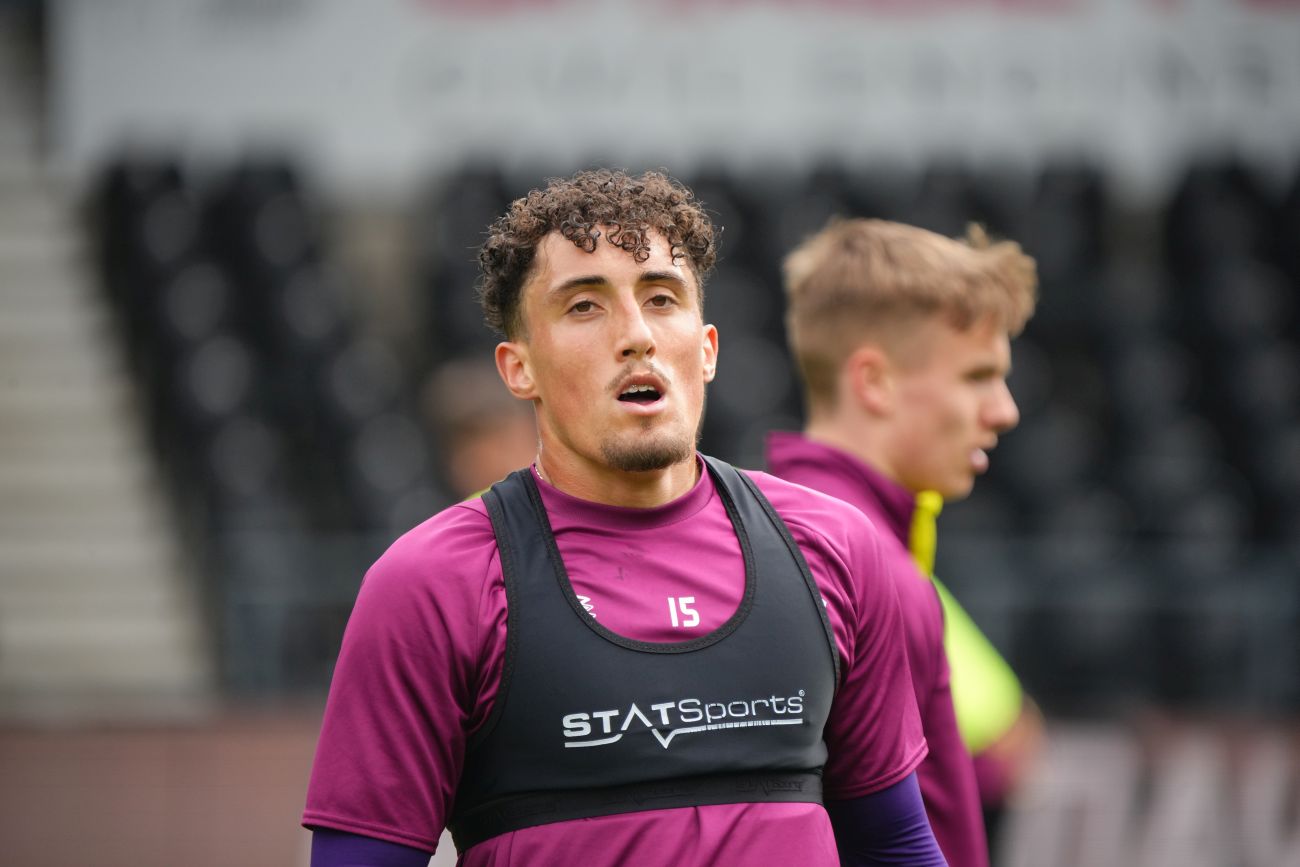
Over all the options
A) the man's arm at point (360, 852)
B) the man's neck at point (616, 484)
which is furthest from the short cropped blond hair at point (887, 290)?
the man's arm at point (360, 852)

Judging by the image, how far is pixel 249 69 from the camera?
10805 mm

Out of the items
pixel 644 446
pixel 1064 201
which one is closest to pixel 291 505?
pixel 1064 201

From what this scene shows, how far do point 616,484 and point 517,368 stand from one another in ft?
0.71

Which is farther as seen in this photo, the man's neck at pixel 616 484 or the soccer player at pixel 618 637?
the man's neck at pixel 616 484

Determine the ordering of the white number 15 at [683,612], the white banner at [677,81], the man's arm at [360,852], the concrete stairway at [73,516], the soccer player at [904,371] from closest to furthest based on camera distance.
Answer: the man's arm at [360,852]
the white number 15 at [683,612]
the soccer player at [904,371]
the concrete stairway at [73,516]
the white banner at [677,81]

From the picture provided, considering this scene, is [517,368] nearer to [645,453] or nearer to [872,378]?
[645,453]

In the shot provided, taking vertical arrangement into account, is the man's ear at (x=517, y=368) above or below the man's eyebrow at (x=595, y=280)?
below

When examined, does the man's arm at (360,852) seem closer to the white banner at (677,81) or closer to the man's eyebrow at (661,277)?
the man's eyebrow at (661,277)

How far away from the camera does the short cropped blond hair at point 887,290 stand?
279cm

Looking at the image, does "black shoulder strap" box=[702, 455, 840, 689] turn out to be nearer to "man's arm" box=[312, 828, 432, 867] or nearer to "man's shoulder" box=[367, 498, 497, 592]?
"man's shoulder" box=[367, 498, 497, 592]

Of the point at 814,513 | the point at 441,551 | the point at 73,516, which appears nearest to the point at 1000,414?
the point at 814,513

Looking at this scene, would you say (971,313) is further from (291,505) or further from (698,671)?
(291,505)

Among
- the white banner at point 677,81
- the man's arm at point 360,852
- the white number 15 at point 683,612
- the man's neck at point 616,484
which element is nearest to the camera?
the man's arm at point 360,852

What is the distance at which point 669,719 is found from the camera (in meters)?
1.87
